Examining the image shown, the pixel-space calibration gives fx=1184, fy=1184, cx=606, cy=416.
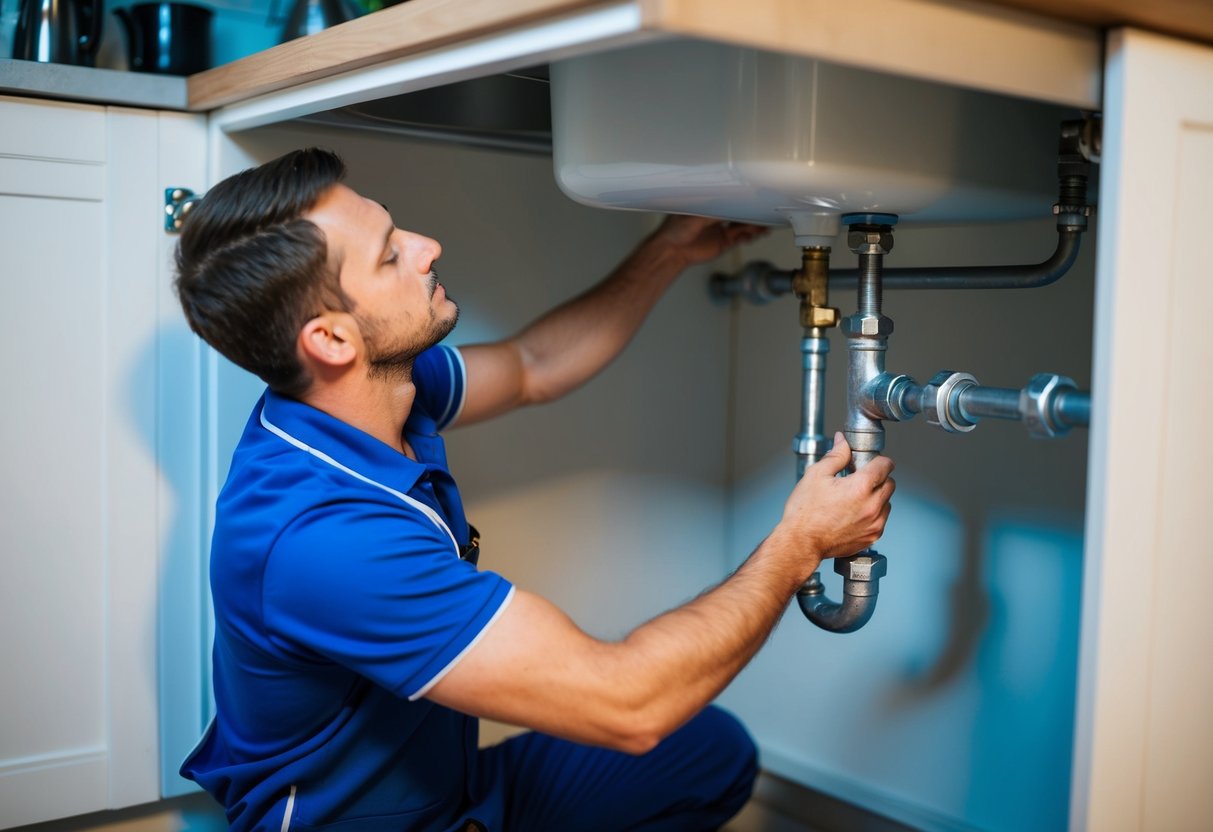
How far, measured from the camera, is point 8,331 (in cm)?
110

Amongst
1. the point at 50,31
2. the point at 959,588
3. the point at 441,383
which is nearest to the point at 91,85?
the point at 50,31

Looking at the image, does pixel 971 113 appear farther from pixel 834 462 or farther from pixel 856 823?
pixel 856 823

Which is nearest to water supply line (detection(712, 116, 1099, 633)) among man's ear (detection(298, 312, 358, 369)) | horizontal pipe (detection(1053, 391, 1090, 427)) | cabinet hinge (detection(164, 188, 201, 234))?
horizontal pipe (detection(1053, 391, 1090, 427))

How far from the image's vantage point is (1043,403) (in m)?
0.83

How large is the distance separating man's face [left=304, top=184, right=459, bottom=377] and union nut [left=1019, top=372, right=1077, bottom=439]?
0.49 m

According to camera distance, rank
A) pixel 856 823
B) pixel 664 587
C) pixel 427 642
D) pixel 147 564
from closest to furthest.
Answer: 1. pixel 427 642
2. pixel 147 564
3. pixel 856 823
4. pixel 664 587

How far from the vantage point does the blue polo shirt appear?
0.84 m

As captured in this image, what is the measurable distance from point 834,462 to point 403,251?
0.42 m

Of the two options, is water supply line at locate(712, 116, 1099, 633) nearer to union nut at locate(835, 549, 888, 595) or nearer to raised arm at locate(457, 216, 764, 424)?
union nut at locate(835, 549, 888, 595)

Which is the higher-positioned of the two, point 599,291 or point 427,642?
point 599,291

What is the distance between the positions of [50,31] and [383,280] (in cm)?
47

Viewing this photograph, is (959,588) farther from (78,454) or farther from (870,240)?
(78,454)

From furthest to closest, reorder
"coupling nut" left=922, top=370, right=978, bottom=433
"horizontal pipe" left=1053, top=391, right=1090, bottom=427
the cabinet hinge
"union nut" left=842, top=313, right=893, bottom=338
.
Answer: the cabinet hinge
"union nut" left=842, top=313, right=893, bottom=338
"coupling nut" left=922, top=370, right=978, bottom=433
"horizontal pipe" left=1053, top=391, right=1090, bottom=427

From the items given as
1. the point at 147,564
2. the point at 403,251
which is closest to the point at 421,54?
the point at 403,251
